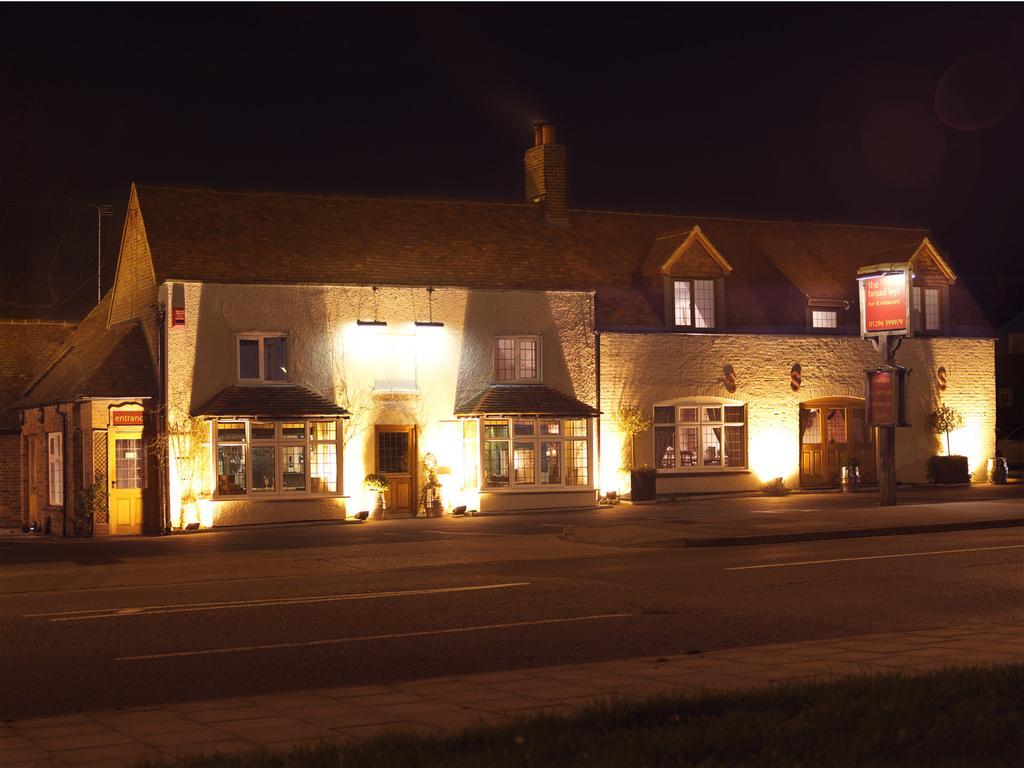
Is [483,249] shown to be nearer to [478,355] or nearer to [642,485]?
[478,355]

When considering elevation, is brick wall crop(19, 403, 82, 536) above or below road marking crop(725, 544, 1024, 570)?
above

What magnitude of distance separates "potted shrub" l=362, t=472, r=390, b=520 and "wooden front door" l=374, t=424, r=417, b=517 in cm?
54

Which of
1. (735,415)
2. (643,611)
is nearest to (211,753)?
(643,611)

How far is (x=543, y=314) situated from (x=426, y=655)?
25.0 m

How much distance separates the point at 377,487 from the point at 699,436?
9.84 metres

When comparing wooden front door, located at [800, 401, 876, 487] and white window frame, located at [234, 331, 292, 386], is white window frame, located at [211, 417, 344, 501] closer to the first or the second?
Result: white window frame, located at [234, 331, 292, 386]

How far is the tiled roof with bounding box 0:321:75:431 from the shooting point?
4056 centimetres

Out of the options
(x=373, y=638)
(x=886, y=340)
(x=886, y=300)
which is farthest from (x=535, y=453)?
(x=373, y=638)

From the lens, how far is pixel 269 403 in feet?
109

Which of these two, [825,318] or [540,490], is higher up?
[825,318]

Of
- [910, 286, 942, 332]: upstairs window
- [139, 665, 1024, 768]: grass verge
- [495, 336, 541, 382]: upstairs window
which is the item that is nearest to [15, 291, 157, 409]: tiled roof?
[495, 336, 541, 382]: upstairs window

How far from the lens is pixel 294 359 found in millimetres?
34406

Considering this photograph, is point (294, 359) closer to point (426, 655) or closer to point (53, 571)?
point (53, 571)

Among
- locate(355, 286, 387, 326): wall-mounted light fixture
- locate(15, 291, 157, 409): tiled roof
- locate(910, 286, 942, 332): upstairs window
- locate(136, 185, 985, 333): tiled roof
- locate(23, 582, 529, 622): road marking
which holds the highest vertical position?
locate(136, 185, 985, 333): tiled roof
